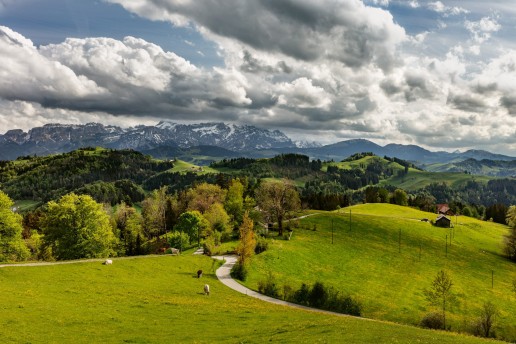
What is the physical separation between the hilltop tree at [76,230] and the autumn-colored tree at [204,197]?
57.0 meters

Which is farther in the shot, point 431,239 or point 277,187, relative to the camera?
point 431,239

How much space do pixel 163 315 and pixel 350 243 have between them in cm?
9684

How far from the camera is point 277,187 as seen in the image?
418 ft

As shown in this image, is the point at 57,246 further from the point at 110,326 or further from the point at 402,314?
the point at 402,314

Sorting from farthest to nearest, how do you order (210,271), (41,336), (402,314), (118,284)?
(210,271) < (402,314) < (118,284) < (41,336)

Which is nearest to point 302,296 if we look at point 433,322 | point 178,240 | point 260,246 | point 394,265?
point 433,322

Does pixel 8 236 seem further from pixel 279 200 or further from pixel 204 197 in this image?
pixel 279 200

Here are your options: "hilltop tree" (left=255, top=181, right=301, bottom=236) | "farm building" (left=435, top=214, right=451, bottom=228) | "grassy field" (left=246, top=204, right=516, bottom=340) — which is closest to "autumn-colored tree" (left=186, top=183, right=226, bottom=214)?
"hilltop tree" (left=255, top=181, right=301, bottom=236)

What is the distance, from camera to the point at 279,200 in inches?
4963

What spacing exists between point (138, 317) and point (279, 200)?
297 feet

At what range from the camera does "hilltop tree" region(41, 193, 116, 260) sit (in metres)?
87.4

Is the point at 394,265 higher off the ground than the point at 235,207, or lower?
lower

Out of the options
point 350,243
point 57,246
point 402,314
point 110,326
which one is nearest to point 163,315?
point 110,326

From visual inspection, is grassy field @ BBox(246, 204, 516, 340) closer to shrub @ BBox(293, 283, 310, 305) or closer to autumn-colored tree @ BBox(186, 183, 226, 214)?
shrub @ BBox(293, 283, 310, 305)
